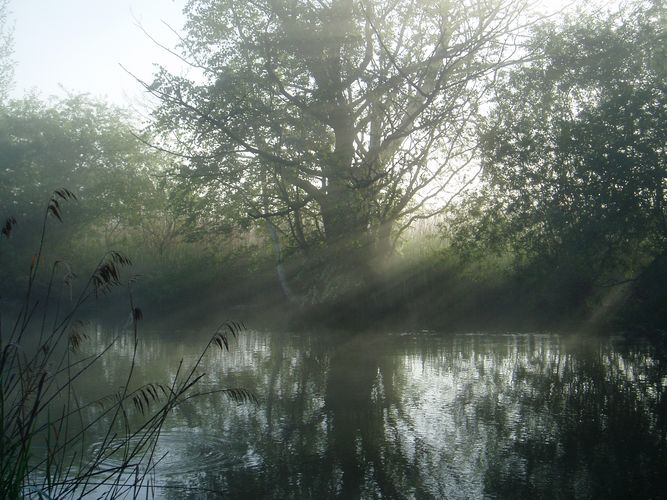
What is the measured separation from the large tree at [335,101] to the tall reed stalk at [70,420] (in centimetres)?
700

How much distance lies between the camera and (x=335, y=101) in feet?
60.1

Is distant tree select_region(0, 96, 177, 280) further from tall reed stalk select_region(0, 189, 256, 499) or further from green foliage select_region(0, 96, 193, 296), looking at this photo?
tall reed stalk select_region(0, 189, 256, 499)

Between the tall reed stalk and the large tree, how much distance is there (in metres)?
7.00

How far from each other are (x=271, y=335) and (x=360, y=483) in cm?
1150

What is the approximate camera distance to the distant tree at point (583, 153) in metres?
14.3

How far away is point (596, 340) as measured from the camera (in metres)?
14.9

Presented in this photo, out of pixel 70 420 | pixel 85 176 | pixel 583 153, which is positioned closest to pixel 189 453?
pixel 70 420

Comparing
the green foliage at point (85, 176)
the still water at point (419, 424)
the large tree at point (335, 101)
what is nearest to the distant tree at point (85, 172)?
the green foliage at point (85, 176)

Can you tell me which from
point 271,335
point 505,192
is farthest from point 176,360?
point 505,192

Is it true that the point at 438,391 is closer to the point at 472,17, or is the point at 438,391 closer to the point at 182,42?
the point at 472,17

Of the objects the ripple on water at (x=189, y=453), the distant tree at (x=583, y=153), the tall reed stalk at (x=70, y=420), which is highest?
the distant tree at (x=583, y=153)

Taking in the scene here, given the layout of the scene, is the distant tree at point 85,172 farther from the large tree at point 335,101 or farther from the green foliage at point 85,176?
the large tree at point 335,101

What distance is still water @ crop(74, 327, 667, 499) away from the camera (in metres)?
5.84

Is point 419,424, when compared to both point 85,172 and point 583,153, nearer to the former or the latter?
point 583,153
